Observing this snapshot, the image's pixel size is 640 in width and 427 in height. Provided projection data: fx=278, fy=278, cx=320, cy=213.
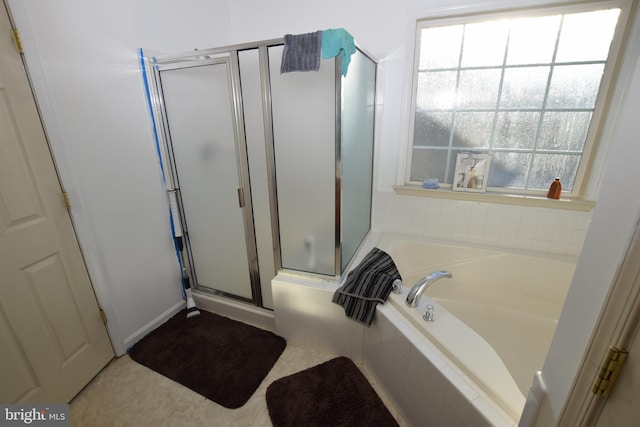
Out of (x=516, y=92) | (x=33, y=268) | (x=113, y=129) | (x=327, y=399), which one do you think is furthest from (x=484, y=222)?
(x=33, y=268)

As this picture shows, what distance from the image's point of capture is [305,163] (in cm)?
153

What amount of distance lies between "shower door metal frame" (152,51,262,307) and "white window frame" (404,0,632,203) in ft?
4.04

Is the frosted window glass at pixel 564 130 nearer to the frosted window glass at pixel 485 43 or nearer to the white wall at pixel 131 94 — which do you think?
the frosted window glass at pixel 485 43

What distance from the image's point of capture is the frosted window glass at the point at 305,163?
55.5 inches

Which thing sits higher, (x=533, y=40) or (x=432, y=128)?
(x=533, y=40)

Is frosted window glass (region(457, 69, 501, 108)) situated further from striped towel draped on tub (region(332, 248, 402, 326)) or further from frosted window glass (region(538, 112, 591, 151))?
striped towel draped on tub (region(332, 248, 402, 326))

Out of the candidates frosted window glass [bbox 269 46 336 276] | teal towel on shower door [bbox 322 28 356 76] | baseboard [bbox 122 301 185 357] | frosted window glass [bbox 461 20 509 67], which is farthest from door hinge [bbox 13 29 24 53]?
frosted window glass [bbox 461 20 509 67]

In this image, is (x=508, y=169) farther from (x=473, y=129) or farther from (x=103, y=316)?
(x=103, y=316)

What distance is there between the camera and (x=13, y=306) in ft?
3.99

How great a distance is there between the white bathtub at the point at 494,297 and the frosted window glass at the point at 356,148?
367 millimetres

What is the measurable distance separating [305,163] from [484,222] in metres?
1.40

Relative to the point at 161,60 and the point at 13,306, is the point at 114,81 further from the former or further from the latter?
the point at 13,306

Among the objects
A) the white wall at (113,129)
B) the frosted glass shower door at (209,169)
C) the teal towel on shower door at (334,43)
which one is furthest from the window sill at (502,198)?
the white wall at (113,129)

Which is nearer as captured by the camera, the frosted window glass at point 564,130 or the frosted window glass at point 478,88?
the frosted window glass at point 564,130
